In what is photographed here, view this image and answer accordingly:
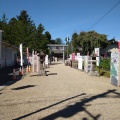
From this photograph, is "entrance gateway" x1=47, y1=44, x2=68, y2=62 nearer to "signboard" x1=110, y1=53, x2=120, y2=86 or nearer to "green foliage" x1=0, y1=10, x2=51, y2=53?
"green foliage" x1=0, y1=10, x2=51, y2=53

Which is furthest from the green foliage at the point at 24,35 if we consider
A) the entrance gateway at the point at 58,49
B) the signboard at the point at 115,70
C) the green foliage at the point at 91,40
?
the entrance gateway at the point at 58,49

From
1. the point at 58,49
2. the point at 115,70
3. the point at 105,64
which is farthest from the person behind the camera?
the point at 58,49

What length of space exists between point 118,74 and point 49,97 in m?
5.78

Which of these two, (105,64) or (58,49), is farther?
(58,49)

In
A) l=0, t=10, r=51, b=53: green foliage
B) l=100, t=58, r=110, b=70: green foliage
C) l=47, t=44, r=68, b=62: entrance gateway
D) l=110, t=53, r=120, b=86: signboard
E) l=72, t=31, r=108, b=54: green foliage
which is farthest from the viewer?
l=47, t=44, r=68, b=62: entrance gateway

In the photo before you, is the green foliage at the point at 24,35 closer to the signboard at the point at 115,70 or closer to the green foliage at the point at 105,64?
the green foliage at the point at 105,64

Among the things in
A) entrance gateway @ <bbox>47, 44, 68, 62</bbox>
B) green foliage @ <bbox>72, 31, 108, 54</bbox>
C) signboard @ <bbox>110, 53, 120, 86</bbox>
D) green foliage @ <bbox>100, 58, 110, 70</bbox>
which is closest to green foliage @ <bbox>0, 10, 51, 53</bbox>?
green foliage @ <bbox>72, 31, 108, 54</bbox>

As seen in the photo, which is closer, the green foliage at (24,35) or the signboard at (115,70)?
the signboard at (115,70)

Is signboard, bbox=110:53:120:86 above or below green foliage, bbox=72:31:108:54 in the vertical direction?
below

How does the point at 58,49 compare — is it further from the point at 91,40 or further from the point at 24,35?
the point at 24,35

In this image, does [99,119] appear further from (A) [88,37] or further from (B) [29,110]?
(A) [88,37]

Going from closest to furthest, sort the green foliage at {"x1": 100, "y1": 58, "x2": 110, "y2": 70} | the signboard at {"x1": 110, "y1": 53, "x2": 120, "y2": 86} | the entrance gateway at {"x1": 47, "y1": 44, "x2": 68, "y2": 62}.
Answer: the signboard at {"x1": 110, "y1": 53, "x2": 120, "y2": 86} < the green foliage at {"x1": 100, "y1": 58, "x2": 110, "y2": 70} < the entrance gateway at {"x1": 47, "y1": 44, "x2": 68, "y2": 62}

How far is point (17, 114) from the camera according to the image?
7.73 m

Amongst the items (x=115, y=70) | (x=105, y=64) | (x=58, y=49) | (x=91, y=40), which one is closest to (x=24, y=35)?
(x=91, y=40)
